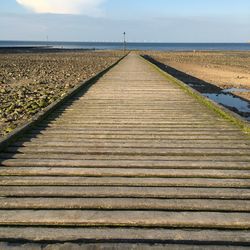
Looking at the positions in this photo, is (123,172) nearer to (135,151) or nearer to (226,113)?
(135,151)

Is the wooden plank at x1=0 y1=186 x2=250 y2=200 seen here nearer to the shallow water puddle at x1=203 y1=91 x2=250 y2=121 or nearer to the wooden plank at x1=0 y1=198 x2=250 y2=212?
the wooden plank at x1=0 y1=198 x2=250 y2=212

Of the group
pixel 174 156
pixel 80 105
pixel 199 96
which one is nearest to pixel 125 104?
pixel 80 105

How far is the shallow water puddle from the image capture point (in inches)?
579

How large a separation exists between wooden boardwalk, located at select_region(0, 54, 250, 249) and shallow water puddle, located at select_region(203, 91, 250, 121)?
8051 millimetres

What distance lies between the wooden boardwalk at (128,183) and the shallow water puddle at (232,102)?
26.4 feet

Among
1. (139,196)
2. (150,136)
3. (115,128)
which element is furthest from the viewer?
(115,128)

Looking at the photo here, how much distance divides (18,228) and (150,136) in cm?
330

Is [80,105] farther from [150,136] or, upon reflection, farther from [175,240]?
[175,240]

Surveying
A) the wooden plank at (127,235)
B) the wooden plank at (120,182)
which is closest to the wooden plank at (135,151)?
the wooden plank at (120,182)

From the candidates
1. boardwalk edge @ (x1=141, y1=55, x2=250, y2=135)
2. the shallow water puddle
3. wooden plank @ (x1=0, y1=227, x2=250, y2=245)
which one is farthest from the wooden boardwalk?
the shallow water puddle

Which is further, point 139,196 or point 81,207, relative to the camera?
point 139,196

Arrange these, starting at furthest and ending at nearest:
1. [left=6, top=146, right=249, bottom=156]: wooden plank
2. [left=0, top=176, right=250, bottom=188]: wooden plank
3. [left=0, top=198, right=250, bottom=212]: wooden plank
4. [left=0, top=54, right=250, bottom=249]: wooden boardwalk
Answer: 1. [left=6, top=146, right=249, bottom=156]: wooden plank
2. [left=0, top=176, right=250, bottom=188]: wooden plank
3. [left=0, top=198, right=250, bottom=212]: wooden plank
4. [left=0, top=54, right=250, bottom=249]: wooden boardwalk

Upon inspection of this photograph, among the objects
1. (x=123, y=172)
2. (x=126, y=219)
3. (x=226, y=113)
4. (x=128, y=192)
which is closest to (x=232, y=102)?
(x=226, y=113)

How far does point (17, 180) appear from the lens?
13.0ft
